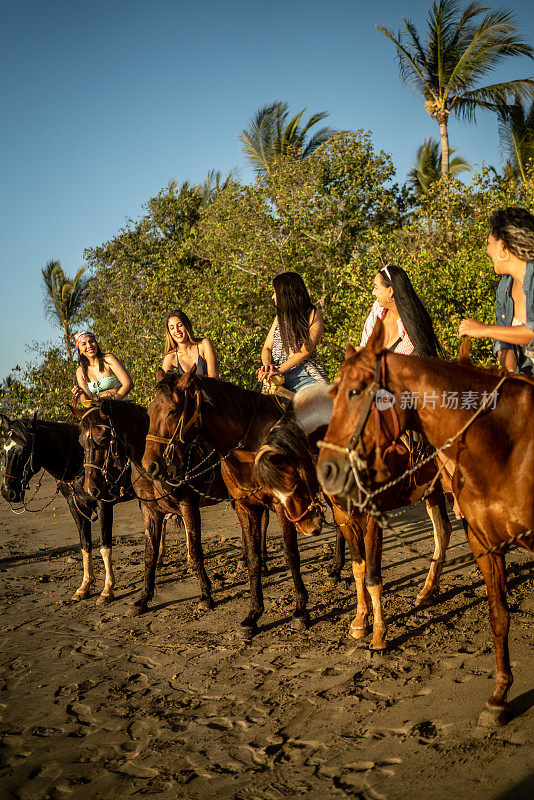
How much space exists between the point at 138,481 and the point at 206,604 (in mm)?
1550

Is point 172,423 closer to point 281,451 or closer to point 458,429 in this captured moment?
point 281,451

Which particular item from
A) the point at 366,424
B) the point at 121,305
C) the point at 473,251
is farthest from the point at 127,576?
the point at 121,305

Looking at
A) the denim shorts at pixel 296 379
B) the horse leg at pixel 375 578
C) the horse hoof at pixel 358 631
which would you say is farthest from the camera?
the denim shorts at pixel 296 379

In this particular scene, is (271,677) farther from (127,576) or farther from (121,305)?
(121,305)

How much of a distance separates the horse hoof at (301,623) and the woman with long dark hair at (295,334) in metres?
2.07

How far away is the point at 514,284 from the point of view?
3.81 meters

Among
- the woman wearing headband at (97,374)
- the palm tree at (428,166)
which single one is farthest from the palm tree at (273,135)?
the woman wearing headband at (97,374)

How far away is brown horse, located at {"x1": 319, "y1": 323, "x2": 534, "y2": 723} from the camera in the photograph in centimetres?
316

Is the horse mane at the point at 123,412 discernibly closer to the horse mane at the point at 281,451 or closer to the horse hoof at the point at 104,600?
the horse hoof at the point at 104,600

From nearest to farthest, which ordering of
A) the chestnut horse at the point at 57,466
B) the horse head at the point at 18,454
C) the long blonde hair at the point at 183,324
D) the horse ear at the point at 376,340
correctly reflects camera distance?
the horse ear at the point at 376,340
the long blonde hair at the point at 183,324
the chestnut horse at the point at 57,466
the horse head at the point at 18,454

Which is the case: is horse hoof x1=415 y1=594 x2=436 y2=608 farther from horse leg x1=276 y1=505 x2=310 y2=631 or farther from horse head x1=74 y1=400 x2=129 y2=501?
horse head x1=74 y1=400 x2=129 y2=501

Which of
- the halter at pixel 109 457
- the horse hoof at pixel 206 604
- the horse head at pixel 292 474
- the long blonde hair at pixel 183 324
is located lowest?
the horse hoof at pixel 206 604

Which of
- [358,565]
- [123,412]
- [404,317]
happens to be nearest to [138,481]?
[123,412]

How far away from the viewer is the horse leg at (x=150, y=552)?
6328 mm
